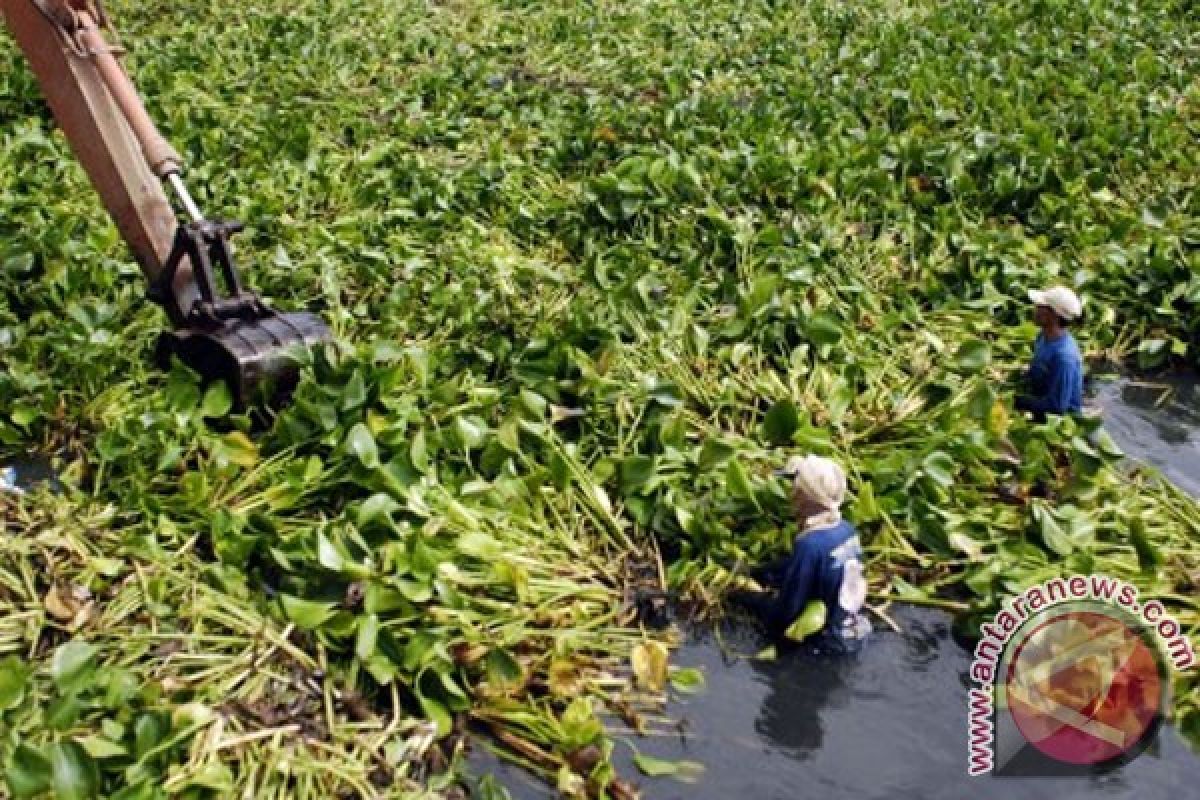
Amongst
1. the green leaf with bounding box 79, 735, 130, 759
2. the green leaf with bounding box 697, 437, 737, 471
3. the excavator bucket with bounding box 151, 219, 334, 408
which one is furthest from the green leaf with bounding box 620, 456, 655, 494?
the green leaf with bounding box 79, 735, 130, 759

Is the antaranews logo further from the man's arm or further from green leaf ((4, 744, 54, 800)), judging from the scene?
green leaf ((4, 744, 54, 800))

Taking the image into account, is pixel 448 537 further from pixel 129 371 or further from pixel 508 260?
pixel 508 260

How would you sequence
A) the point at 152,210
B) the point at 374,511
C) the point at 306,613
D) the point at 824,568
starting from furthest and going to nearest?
the point at 152,210 → the point at 374,511 → the point at 824,568 → the point at 306,613

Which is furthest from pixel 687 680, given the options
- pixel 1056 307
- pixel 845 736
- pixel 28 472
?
pixel 28 472

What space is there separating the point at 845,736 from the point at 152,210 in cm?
316

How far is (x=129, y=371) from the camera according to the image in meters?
4.99

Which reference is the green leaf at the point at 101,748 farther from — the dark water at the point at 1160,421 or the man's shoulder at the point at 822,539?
the dark water at the point at 1160,421

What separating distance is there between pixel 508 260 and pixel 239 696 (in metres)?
3.05

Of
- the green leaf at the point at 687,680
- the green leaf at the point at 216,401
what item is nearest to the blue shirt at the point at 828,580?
the green leaf at the point at 687,680

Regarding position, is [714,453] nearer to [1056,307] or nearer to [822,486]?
[822,486]

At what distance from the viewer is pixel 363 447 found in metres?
4.18

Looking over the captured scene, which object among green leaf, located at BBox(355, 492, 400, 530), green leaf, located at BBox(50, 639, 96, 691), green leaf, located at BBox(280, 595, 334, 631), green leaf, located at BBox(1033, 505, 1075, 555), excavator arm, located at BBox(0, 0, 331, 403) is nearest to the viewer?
green leaf, located at BBox(50, 639, 96, 691)

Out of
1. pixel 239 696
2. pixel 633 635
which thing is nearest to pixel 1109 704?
pixel 633 635

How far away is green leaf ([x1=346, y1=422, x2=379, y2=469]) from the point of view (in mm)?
4160
